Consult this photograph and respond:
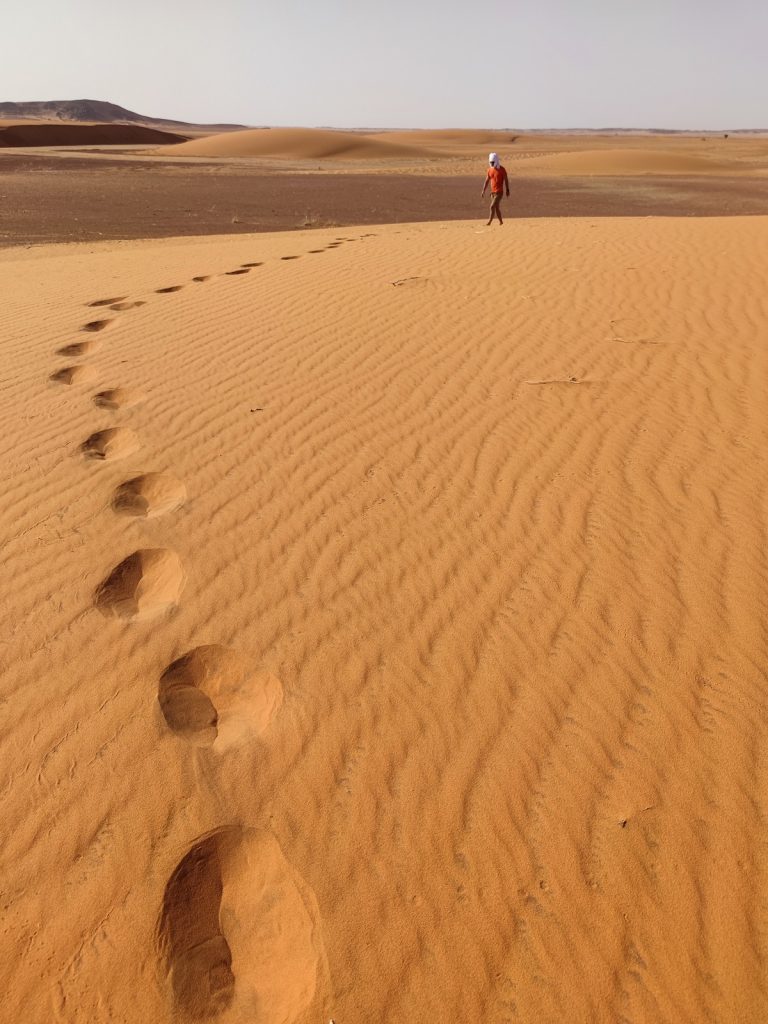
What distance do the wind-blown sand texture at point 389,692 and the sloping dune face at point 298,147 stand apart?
48.7 m

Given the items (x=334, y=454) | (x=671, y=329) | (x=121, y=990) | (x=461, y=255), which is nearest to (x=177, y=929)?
(x=121, y=990)

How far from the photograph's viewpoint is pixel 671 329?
530 cm

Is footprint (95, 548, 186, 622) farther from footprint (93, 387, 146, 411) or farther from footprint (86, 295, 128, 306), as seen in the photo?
footprint (86, 295, 128, 306)

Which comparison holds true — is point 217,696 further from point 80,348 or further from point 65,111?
point 65,111

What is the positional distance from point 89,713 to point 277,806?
2.42ft

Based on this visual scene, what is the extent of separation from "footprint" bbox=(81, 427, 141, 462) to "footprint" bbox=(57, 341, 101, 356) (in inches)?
66.1

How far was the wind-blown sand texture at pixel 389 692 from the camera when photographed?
1.69m

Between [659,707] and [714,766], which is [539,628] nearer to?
[659,707]

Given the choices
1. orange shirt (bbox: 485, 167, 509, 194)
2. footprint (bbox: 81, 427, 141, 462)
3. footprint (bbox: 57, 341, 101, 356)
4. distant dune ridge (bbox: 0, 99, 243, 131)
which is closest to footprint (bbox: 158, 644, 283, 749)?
footprint (bbox: 81, 427, 141, 462)

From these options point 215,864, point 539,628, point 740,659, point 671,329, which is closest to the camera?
point 215,864

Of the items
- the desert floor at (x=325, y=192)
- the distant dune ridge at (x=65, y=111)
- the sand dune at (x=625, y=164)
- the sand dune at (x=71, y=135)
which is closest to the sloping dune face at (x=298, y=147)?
the desert floor at (x=325, y=192)

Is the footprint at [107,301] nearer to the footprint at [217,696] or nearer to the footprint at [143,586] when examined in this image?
the footprint at [143,586]

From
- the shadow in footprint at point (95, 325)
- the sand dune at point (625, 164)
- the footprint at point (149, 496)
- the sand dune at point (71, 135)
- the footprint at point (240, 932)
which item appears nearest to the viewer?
the footprint at point (240, 932)

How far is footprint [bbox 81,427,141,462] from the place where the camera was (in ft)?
12.5
